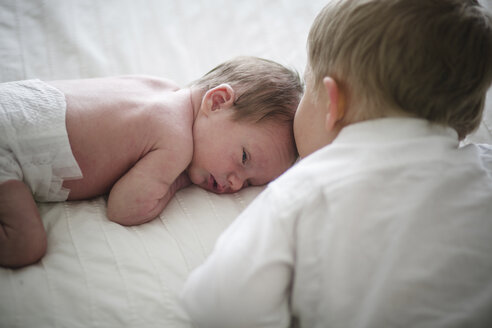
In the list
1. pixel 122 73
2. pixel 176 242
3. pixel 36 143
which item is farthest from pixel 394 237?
pixel 122 73

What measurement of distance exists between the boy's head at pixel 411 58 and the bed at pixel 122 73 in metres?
0.48

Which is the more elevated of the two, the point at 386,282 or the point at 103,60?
the point at 103,60

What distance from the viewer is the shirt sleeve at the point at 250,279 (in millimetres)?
657

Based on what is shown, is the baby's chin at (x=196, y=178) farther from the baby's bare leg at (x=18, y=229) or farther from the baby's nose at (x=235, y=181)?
the baby's bare leg at (x=18, y=229)

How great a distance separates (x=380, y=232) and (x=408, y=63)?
12.2 inches

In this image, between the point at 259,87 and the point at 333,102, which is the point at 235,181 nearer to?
the point at 259,87

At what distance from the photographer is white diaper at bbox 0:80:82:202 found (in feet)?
3.04

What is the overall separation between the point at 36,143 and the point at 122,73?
548 millimetres

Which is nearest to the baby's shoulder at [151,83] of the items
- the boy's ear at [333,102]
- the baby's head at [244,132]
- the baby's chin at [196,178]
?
the baby's head at [244,132]

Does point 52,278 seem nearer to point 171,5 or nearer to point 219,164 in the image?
point 219,164

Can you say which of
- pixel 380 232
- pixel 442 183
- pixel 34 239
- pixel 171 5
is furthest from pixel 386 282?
pixel 171 5

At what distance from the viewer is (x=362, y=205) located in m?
0.65

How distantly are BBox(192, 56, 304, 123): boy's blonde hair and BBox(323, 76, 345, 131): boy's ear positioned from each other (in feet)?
0.99

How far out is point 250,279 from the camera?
2.14ft
